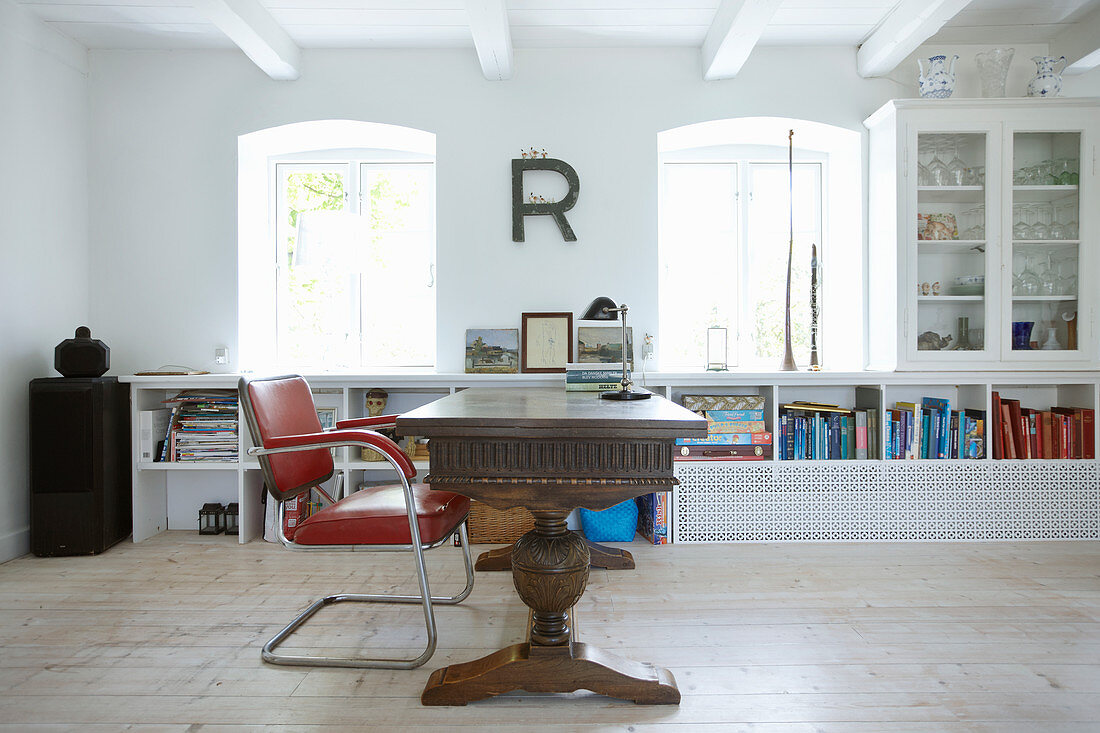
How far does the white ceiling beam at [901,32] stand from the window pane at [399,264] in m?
2.57

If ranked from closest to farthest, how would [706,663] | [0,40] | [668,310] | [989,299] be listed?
[706,663], [0,40], [989,299], [668,310]

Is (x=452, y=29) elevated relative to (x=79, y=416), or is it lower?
elevated

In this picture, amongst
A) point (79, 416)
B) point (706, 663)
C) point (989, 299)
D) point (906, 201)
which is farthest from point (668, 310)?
point (79, 416)

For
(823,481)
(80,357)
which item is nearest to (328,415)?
(80,357)

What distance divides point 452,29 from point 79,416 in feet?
8.84

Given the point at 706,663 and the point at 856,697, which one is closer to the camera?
the point at 856,697

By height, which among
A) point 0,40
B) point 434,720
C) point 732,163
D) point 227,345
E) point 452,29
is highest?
point 452,29

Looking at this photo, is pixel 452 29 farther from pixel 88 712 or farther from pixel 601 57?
pixel 88 712

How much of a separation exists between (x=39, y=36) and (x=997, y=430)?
210 inches

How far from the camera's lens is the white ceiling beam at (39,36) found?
321 centimetres

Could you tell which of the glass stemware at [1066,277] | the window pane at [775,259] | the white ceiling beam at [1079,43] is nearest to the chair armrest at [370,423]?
the window pane at [775,259]

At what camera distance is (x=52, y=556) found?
3201 millimetres

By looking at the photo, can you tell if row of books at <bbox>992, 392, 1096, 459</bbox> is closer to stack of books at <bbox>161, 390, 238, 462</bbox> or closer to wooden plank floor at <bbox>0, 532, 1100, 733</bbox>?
wooden plank floor at <bbox>0, 532, 1100, 733</bbox>

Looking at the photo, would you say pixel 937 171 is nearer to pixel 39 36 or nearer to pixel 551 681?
pixel 551 681
